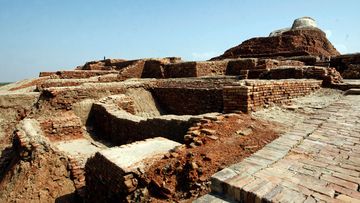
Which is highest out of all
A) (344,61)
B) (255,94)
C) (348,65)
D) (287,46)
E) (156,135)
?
(287,46)

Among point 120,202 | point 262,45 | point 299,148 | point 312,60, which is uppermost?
point 262,45

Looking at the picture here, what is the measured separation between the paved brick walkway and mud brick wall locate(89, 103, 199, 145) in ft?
7.23

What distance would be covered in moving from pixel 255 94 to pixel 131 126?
3.52 m

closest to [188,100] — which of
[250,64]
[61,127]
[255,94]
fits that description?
[250,64]

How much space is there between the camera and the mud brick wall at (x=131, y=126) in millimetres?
5875

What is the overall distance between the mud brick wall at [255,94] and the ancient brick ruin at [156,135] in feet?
0.06

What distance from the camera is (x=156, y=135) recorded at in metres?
6.46

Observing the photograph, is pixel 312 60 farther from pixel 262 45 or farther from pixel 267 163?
pixel 267 163

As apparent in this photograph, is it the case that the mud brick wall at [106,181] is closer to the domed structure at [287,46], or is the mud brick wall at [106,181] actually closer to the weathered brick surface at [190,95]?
the weathered brick surface at [190,95]

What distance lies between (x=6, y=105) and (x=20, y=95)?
20.4 inches

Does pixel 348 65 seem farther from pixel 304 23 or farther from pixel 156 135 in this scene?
pixel 304 23

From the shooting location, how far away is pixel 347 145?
3.43 metres

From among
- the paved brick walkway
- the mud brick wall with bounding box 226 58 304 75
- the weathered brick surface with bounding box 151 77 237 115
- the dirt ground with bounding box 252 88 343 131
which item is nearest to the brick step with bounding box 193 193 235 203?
the paved brick walkway

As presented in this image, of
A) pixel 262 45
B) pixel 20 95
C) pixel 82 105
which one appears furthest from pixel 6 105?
pixel 262 45
